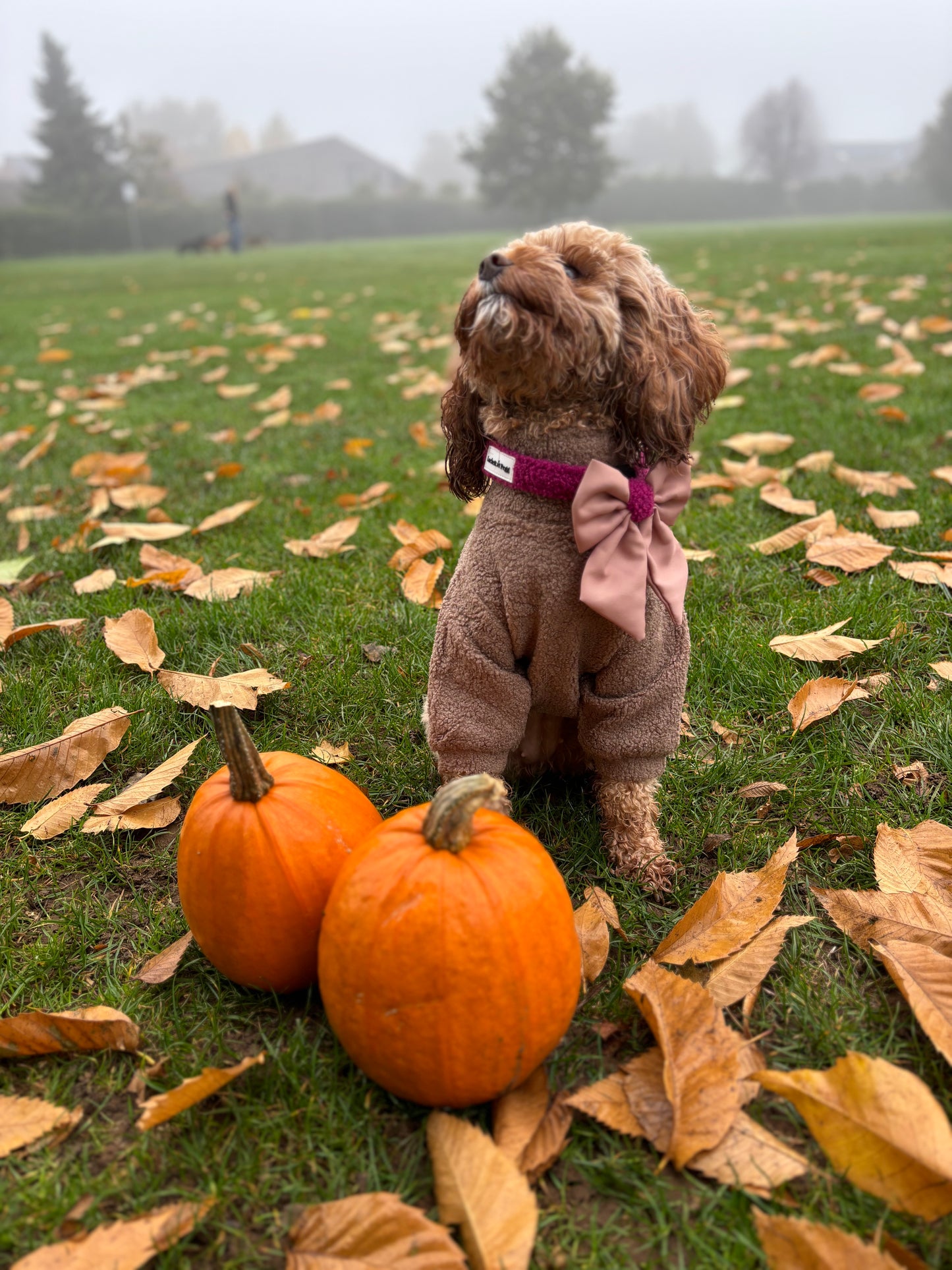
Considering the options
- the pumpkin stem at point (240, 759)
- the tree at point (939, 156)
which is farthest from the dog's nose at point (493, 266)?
the tree at point (939, 156)

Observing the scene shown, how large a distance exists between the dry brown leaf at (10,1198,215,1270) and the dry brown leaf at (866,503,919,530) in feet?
11.3

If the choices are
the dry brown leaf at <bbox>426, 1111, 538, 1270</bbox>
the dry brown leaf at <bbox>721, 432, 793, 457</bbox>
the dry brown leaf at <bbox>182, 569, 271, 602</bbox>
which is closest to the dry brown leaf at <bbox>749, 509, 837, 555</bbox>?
the dry brown leaf at <bbox>721, 432, 793, 457</bbox>

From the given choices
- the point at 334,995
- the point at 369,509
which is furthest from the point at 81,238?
the point at 334,995

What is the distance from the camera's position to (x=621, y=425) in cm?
205

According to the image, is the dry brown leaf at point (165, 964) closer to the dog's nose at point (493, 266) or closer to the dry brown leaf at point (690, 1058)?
the dry brown leaf at point (690, 1058)

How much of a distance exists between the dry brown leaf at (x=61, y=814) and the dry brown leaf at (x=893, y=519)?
312 centimetres

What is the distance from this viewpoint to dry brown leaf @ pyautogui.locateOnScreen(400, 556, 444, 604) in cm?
347

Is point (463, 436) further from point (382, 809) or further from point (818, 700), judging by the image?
point (818, 700)

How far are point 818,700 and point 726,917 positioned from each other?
3.11ft

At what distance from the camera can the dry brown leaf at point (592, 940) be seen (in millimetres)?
1925

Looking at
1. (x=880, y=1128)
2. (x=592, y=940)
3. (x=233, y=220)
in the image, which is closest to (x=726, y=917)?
(x=592, y=940)

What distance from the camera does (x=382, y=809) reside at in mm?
2557

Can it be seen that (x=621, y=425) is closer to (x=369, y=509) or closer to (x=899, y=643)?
(x=899, y=643)

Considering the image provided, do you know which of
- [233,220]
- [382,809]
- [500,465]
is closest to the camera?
[500,465]
